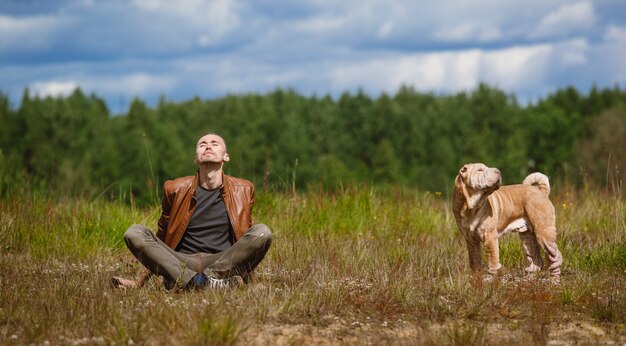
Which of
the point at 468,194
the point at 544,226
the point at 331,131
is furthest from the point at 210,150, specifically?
the point at 331,131

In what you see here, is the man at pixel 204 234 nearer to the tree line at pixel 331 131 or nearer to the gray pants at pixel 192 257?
the gray pants at pixel 192 257

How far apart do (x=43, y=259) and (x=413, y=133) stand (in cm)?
3672

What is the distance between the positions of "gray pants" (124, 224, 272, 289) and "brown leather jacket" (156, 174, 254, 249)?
154 mm

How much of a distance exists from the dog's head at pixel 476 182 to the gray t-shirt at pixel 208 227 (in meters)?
2.16

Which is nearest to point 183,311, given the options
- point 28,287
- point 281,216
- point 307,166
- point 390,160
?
point 28,287

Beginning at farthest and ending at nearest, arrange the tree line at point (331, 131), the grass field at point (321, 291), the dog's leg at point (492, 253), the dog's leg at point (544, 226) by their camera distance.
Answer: the tree line at point (331, 131)
the dog's leg at point (544, 226)
the dog's leg at point (492, 253)
the grass field at point (321, 291)

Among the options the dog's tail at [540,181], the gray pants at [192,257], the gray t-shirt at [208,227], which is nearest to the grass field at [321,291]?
the gray pants at [192,257]

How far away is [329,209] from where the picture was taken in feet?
33.8

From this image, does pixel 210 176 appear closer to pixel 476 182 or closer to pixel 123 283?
pixel 123 283

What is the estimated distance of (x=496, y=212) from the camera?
6.70m

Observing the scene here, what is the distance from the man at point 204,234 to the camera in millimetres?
6691

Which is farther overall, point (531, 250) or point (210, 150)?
point (531, 250)

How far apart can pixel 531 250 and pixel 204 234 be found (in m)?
3.14

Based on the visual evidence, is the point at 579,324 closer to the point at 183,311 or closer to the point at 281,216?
the point at 183,311
